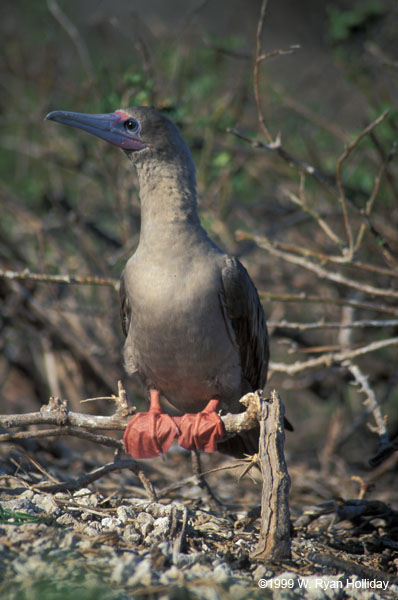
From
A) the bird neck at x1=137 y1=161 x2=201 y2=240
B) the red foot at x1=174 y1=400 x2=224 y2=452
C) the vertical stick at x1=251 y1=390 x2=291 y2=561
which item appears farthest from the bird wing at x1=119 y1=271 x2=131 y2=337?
the vertical stick at x1=251 y1=390 x2=291 y2=561

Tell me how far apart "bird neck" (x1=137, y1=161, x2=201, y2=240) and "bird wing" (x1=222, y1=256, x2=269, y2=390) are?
1.32ft

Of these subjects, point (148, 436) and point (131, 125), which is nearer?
point (148, 436)

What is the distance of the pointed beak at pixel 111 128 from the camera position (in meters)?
4.27

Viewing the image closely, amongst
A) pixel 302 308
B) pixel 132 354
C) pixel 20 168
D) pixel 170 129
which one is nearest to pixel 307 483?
pixel 132 354

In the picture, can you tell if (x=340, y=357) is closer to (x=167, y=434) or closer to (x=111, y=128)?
(x=167, y=434)

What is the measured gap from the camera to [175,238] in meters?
3.99

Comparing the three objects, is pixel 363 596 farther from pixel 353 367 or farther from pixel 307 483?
pixel 307 483

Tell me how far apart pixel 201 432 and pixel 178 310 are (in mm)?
721

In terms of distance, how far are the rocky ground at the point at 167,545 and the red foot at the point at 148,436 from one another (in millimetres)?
299

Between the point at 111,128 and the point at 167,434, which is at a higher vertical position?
the point at 111,128

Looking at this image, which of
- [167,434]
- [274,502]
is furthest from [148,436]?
[274,502]

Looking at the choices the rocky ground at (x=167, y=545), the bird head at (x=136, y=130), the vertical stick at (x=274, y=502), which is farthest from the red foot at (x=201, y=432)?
the bird head at (x=136, y=130)

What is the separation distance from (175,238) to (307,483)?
2611 millimetres

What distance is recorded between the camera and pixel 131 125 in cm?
432
